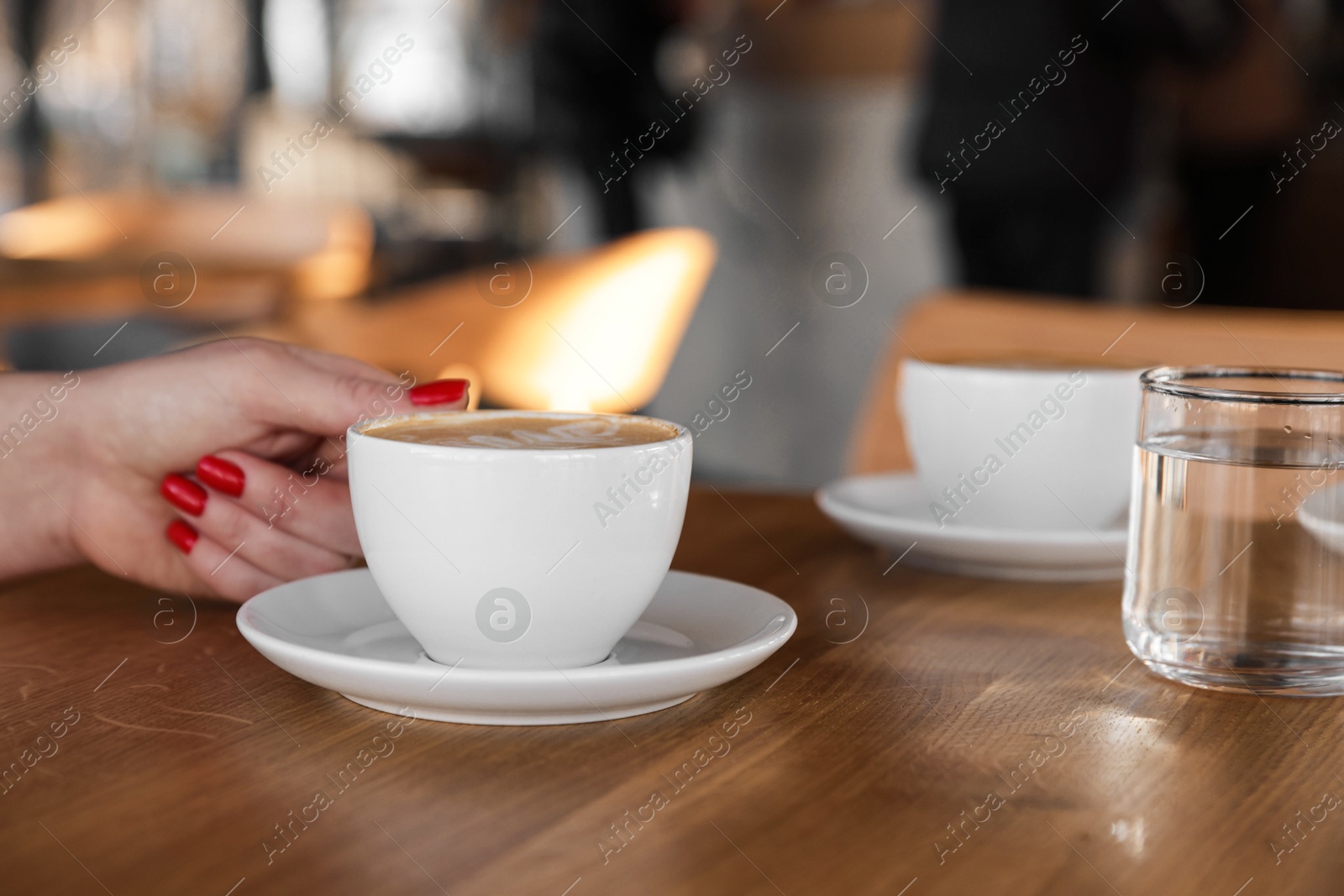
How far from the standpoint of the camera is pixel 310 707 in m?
0.54

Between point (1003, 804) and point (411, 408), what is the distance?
1.32 ft

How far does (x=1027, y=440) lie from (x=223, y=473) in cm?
52

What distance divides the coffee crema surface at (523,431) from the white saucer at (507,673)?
10 cm

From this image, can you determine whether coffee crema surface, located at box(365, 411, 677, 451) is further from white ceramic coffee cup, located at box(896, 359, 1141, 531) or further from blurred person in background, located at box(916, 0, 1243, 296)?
blurred person in background, located at box(916, 0, 1243, 296)

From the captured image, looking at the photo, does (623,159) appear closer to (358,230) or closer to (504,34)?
(358,230)

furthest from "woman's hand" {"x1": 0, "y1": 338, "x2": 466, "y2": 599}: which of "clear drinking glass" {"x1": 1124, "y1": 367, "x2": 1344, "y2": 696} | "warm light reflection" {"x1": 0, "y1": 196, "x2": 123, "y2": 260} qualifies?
"warm light reflection" {"x1": 0, "y1": 196, "x2": 123, "y2": 260}

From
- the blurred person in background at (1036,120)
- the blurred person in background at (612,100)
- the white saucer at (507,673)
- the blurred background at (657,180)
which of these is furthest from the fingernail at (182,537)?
the blurred person in background at (612,100)

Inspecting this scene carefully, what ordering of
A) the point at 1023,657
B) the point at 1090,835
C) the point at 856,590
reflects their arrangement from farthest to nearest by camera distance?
the point at 856,590 → the point at 1023,657 → the point at 1090,835

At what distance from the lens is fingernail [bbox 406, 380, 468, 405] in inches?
28.5

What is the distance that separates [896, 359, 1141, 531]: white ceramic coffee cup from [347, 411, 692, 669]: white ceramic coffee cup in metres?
0.35

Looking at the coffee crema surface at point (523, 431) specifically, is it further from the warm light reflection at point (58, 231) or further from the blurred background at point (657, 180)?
the warm light reflection at point (58, 231)

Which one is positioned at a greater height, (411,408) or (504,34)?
(504,34)

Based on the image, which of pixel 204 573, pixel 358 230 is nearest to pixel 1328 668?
pixel 204 573

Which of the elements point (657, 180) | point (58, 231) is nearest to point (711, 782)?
point (657, 180)
